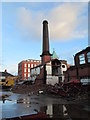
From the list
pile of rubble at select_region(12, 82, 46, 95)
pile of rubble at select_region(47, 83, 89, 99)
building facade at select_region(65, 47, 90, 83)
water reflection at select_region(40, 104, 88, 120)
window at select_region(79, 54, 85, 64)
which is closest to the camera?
water reflection at select_region(40, 104, 88, 120)

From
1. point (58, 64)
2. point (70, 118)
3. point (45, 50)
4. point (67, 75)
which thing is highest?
point (45, 50)

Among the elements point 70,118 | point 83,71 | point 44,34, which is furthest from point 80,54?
point 70,118

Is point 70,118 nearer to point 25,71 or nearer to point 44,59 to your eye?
point 44,59

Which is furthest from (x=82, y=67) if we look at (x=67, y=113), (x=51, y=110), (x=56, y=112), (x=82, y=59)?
(x=67, y=113)

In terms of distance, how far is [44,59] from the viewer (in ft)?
155

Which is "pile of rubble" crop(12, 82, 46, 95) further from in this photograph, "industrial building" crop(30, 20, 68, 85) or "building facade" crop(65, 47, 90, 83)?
"building facade" crop(65, 47, 90, 83)

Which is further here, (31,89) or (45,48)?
(45,48)

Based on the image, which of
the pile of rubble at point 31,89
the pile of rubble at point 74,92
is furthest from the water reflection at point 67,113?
the pile of rubble at point 31,89

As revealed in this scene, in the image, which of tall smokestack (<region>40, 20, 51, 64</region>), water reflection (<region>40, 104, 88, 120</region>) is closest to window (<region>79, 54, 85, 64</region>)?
tall smokestack (<region>40, 20, 51, 64</region>)

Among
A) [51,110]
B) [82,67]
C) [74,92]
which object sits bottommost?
[51,110]

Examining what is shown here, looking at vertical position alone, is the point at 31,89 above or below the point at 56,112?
below

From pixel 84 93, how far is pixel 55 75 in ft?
81.7

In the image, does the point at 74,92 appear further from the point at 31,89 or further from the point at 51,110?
the point at 31,89

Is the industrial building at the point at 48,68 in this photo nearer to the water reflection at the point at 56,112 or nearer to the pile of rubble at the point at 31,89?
the pile of rubble at the point at 31,89
